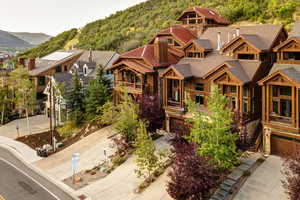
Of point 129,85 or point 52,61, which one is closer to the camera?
point 129,85

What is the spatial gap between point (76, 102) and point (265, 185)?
26263 millimetres

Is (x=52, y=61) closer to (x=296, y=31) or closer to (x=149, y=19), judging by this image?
(x=149, y=19)

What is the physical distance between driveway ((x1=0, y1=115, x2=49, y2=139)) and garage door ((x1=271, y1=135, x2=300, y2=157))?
97.8 ft

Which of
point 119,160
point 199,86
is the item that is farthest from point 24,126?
point 199,86

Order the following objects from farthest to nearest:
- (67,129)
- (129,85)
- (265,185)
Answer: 1. (67,129)
2. (129,85)
3. (265,185)

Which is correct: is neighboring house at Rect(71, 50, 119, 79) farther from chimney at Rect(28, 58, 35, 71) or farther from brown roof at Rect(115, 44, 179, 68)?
brown roof at Rect(115, 44, 179, 68)

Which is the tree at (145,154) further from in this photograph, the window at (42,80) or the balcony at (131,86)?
the window at (42,80)

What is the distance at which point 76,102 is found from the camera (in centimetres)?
3838

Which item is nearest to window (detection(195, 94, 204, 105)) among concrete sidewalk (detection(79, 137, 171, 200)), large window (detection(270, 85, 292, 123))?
large window (detection(270, 85, 292, 123))

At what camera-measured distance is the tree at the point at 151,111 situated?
29297 millimetres

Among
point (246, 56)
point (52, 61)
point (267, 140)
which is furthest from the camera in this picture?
point (52, 61)

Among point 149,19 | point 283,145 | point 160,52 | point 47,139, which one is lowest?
point 47,139

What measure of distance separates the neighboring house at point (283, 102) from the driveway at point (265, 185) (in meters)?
1.85

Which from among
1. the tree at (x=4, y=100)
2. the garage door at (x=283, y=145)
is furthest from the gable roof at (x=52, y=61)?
the garage door at (x=283, y=145)
